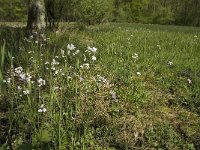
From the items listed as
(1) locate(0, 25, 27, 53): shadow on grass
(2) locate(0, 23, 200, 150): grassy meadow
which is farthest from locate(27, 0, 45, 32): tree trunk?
(2) locate(0, 23, 200, 150): grassy meadow

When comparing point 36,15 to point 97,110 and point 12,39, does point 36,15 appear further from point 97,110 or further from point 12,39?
point 97,110

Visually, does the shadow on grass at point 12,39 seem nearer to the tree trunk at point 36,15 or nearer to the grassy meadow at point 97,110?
the tree trunk at point 36,15

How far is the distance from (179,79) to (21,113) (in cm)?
300

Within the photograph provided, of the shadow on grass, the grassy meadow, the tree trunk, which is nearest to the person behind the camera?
the grassy meadow

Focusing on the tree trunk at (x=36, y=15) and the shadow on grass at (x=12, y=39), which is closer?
the shadow on grass at (x=12, y=39)

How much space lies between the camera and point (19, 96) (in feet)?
15.4

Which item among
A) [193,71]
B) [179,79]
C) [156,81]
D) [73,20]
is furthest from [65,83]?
[73,20]

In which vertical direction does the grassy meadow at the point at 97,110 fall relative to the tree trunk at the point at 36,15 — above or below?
below

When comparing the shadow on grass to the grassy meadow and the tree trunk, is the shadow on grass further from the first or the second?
the grassy meadow

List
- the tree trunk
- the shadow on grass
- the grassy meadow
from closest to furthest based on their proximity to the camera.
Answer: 1. the grassy meadow
2. the shadow on grass
3. the tree trunk

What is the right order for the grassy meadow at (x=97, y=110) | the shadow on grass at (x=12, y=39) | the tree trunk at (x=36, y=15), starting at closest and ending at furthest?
1. the grassy meadow at (x=97, y=110)
2. the shadow on grass at (x=12, y=39)
3. the tree trunk at (x=36, y=15)

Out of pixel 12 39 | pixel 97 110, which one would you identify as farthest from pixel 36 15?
pixel 97 110

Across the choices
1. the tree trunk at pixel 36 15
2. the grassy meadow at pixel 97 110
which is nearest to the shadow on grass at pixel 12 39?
the tree trunk at pixel 36 15

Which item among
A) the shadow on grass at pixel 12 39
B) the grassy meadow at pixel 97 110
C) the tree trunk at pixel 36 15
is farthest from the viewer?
the tree trunk at pixel 36 15
